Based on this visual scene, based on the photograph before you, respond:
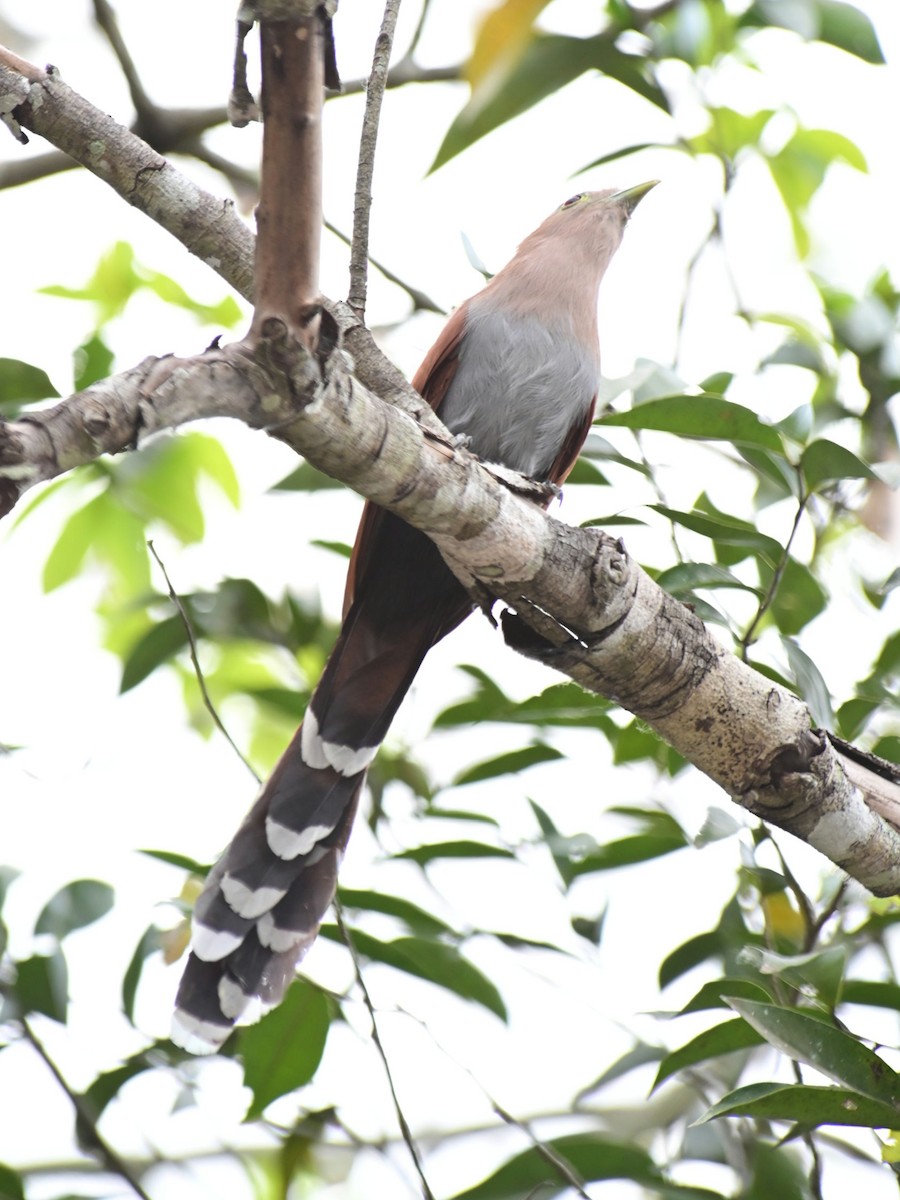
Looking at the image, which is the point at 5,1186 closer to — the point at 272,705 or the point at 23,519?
the point at 272,705

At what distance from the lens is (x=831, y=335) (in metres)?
2.69

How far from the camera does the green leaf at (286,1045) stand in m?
2.21

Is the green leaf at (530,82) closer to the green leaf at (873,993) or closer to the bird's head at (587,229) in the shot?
the bird's head at (587,229)

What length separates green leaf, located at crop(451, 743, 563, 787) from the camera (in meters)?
2.65

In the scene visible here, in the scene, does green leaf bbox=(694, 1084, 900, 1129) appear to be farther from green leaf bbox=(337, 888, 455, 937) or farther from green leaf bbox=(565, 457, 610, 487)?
green leaf bbox=(565, 457, 610, 487)

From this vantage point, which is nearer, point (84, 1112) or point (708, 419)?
point (708, 419)

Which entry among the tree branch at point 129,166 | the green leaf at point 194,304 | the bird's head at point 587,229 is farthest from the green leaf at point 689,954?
the green leaf at point 194,304

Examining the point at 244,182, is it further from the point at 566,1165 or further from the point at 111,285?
the point at 566,1165

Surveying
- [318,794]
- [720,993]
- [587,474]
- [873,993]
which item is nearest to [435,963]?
[318,794]

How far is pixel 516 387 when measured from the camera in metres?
2.69

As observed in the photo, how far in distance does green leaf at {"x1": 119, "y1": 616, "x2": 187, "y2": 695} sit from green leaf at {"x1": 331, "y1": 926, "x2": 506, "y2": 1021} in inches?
29.3

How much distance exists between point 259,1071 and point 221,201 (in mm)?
1497

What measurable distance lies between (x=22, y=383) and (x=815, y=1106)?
1829 millimetres

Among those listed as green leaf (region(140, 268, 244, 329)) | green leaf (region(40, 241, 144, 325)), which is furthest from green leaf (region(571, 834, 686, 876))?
green leaf (region(40, 241, 144, 325))
